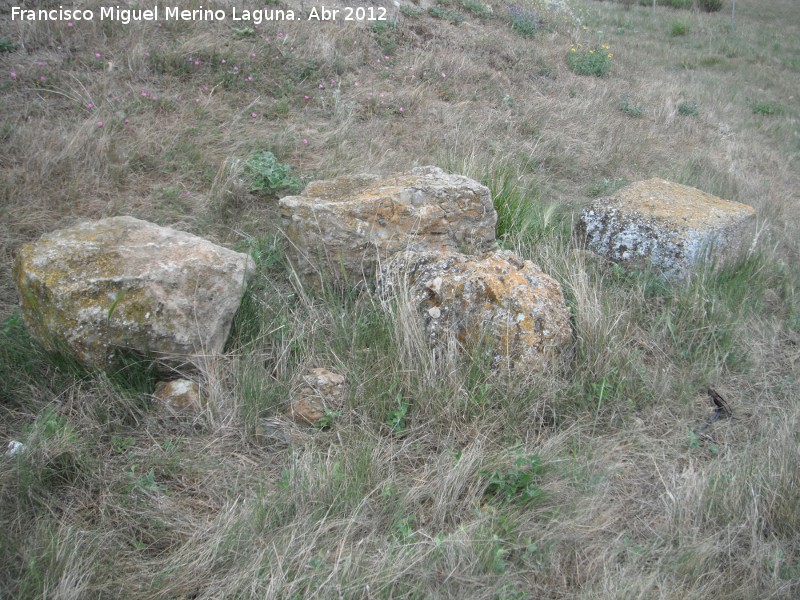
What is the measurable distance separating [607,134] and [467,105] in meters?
1.69

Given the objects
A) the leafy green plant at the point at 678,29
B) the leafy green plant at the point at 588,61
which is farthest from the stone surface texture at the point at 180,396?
the leafy green plant at the point at 678,29

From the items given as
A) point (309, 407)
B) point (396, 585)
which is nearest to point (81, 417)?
point (309, 407)

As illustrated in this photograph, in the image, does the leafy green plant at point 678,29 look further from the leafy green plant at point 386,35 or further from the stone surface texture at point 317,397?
the stone surface texture at point 317,397

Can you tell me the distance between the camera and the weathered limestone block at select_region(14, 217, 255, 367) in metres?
2.93

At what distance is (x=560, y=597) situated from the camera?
2.30 metres

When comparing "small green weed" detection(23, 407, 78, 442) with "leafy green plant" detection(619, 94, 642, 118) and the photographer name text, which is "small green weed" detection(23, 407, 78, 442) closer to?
the photographer name text

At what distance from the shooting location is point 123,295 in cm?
298

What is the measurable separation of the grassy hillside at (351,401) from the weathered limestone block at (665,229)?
213mm

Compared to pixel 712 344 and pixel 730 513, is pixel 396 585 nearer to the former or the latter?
pixel 730 513

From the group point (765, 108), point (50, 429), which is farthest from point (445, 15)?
point (50, 429)

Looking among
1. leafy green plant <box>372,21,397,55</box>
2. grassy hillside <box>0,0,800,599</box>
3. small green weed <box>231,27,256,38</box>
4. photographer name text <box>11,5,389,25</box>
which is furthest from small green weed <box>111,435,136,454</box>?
leafy green plant <box>372,21,397,55</box>

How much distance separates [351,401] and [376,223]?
4.17 feet

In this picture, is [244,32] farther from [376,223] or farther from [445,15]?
[376,223]

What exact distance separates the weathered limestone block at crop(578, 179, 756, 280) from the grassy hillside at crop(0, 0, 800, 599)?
213 mm
